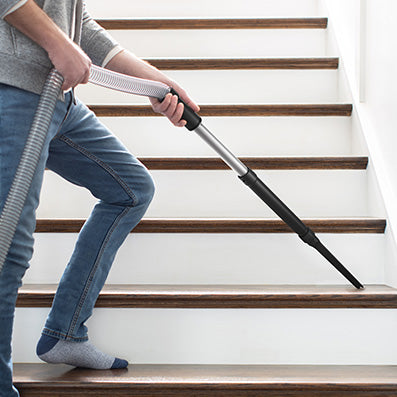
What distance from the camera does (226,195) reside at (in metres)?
1.67

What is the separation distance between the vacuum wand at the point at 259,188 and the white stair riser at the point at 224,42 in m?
1.18

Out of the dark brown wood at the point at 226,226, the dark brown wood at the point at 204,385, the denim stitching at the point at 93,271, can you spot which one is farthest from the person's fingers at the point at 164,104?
the dark brown wood at the point at 204,385

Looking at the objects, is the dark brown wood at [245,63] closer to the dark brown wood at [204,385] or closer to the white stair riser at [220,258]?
the white stair riser at [220,258]

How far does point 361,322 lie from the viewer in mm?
1291

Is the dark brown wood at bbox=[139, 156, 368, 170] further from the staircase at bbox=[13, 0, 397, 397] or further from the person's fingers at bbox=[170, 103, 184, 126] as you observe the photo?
the person's fingers at bbox=[170, 103, 184, 126]

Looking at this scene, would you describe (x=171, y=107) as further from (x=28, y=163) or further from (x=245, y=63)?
(x=245, y=63)

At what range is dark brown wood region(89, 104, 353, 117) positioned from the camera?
6.15 feet

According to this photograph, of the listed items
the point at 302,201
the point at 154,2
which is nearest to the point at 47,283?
the point at 302,201

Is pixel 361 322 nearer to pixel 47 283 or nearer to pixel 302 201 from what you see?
pixel 302 201

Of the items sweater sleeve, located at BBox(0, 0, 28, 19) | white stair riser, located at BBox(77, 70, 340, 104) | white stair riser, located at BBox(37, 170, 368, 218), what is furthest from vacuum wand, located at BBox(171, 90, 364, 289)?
white stair riser, located at BBox(77, 70, 340, 104)

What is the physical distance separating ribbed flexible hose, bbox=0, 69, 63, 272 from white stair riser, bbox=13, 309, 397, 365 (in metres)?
0.53

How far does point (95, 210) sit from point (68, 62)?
17.6 inches

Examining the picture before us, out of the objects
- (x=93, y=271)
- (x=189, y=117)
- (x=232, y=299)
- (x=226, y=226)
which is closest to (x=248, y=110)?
(x=226, y=226)

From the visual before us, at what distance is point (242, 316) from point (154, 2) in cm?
188
